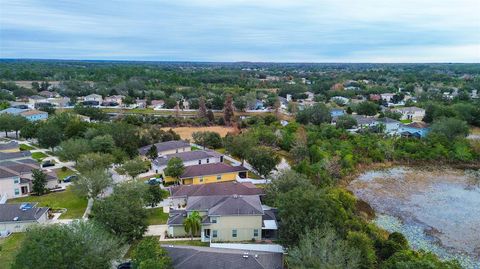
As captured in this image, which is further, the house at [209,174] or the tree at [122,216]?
the house at [209,174]

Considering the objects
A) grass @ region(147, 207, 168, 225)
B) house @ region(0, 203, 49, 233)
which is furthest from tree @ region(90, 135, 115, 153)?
grass @ region(147, 207, 168, 225)

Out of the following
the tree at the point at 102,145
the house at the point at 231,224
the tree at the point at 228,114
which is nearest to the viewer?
the house at the point at 231,224

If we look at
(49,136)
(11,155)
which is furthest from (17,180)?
(49,136)

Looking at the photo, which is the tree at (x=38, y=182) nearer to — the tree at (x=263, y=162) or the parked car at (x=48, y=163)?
the parked car at (x=48, y=163)

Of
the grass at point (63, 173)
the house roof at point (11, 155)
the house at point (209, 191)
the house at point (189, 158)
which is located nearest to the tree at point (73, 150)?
the grass at point (63, 173)

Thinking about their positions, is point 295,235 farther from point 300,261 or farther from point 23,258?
point 23,258

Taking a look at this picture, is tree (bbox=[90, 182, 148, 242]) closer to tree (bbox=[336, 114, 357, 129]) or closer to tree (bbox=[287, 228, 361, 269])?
tree (bbox=[287, 228, 361, 269])

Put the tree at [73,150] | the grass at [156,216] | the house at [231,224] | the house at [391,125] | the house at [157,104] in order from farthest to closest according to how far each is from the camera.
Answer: the house at [157,104]
the house at [391,125]
the tree at [73,150]
the grass at [156,216]
the house at [231,224]
